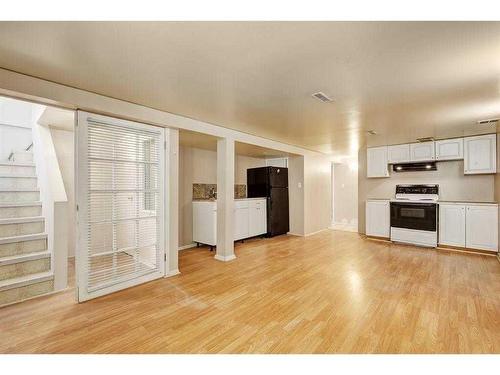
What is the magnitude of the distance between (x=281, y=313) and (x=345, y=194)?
583cm

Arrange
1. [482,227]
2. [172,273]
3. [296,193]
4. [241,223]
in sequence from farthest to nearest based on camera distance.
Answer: [296,193] < [241,223] < [482,227] < [172,273]

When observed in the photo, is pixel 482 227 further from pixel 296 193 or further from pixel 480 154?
pixel 296 193

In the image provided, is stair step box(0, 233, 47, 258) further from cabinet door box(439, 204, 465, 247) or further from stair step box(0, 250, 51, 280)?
cabinet door box(439, 204, 465, 247)

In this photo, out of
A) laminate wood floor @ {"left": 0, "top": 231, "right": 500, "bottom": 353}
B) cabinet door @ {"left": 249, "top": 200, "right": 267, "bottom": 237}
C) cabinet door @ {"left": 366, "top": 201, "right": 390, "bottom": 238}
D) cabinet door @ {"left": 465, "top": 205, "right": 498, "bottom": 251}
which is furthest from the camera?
cabinet door @ {"left": 366, "top": 201, "right": 390, "bottom": 238}

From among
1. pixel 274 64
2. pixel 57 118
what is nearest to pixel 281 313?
pixel 274 64

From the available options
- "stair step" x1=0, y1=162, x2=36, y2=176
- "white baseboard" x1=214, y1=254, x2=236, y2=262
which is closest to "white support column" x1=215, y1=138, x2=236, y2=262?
"white baseboard" x1=214, y1=254, x2=236, y2=262

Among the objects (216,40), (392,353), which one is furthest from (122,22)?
(392,353)

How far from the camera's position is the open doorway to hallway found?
2.62 meters

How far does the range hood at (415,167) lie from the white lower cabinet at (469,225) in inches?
34.1

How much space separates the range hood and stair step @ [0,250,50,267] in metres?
6.46

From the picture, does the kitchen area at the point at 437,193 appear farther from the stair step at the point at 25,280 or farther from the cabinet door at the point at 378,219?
the stair step at the point at 25,280

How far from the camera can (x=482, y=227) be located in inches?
169

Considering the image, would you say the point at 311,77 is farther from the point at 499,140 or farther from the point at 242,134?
the point at 499,140

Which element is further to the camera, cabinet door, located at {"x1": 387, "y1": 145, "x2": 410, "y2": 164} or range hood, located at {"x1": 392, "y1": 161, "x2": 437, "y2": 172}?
cabinet door, located at {"x1": 387, "y1": 145, "x2": 410, "y2": 164}
